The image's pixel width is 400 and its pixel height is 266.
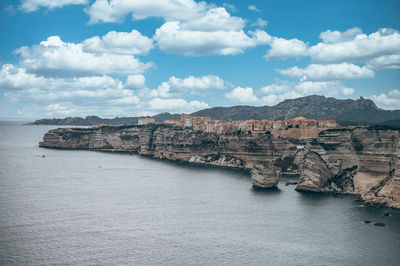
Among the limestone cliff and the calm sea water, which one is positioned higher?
the limestone cliff

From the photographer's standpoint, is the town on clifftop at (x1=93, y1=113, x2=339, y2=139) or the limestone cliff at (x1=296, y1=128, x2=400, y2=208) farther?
the town on clifftop at (x1=93, y1=113, x2=339, y2=139)

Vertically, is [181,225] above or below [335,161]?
below

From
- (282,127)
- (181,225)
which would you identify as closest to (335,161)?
(181,225)

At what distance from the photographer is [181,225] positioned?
2569 inches

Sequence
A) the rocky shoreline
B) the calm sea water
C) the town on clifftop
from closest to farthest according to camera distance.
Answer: the calm sea water, the rocky shoreline, the town on clifftop

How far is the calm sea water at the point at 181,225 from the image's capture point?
51.3 m

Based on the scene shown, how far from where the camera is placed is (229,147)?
151375mm

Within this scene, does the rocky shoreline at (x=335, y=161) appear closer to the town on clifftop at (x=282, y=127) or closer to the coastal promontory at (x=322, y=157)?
the coastal promontory at (x=322, y=157)

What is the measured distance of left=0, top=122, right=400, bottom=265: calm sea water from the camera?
168 feet

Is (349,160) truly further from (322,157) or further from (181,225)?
(181,225)

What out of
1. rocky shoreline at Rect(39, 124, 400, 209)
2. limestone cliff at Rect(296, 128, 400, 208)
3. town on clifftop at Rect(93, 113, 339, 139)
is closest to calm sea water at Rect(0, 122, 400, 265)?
rocky shoreline at Rect(39, 124, 400, 209)

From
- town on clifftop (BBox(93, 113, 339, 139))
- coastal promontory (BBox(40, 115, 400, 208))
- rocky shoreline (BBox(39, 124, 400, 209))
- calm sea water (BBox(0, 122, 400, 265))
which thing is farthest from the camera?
town on clifftop (BBox(93, 113, 339, 139))

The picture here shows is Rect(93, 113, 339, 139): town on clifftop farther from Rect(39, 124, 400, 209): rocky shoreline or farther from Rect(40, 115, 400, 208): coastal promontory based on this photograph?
Rect(39, 124, 400, 209): rocky shoreline

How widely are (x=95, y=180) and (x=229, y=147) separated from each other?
58.0 m
